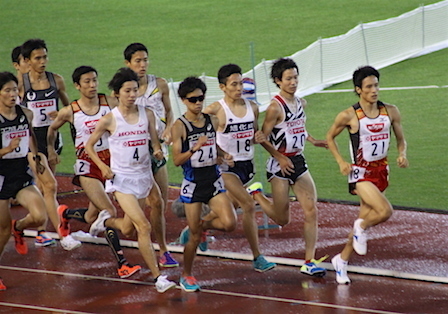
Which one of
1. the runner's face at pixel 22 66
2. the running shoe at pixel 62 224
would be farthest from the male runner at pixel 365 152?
the runner's face at pixel 22 66

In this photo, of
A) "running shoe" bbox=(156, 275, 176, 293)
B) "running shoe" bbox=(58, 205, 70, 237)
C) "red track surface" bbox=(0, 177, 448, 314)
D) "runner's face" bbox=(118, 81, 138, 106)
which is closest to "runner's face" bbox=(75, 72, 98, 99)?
"runner's face" bbox=(118, 81, 138, 106)

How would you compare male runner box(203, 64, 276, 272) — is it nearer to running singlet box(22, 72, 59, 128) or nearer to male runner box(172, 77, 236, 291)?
male runner box(172, 77, 236, 291)

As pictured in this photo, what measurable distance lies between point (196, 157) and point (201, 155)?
0.06 m

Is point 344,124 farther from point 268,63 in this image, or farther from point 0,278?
point 268,63

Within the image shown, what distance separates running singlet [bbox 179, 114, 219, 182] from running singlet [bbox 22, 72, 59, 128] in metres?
2.62

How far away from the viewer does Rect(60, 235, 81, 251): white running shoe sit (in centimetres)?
1088

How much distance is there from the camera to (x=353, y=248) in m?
9.30

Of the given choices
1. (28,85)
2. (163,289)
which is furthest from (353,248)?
(28,85)

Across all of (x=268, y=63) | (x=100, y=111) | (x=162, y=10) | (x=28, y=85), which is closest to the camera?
(x=100, y=111)

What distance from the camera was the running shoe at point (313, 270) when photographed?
9.47m

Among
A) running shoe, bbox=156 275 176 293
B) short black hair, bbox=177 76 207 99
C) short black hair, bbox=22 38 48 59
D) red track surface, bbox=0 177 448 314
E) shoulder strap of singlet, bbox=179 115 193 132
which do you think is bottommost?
red track surface, bbox=0 177 448 314

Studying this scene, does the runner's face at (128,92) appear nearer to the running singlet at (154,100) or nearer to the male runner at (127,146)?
the male runner at (127,146)

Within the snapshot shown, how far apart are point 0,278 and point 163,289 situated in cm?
199

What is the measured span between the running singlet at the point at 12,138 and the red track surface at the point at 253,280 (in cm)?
124
